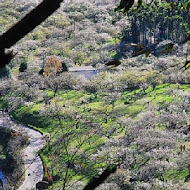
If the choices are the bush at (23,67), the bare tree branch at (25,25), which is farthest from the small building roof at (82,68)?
the bare tree branch at (25,25)

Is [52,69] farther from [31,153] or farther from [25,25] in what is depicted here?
[25,25]

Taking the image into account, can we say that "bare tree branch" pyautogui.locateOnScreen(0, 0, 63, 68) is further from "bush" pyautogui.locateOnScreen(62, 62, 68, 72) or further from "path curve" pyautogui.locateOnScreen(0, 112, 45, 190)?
"bush" pyautogui.locateOnScreen(62, 62, 68, 72)

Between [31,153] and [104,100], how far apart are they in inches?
409

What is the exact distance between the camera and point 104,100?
132 ft

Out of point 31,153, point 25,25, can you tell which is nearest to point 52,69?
point 31,153

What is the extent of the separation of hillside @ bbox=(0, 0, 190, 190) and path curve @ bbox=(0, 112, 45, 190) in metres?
0.58

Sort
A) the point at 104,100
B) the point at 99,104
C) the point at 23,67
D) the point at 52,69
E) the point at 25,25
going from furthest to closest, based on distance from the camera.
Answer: the point at 23,67 → the point at 52,69 → the point at 104,100 → the point at 99,104 → the point at 25,25

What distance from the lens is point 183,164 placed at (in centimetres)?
2520

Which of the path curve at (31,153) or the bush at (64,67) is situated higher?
the bush at (64,67)

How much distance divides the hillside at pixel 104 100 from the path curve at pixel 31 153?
1.90ft

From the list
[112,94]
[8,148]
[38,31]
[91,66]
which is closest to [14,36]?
[8,148]

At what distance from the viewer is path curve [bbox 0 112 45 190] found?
89.9ft

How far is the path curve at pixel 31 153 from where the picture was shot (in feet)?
89.9

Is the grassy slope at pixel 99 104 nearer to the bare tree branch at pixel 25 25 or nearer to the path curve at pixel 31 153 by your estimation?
the path curve at pixel 31 153
